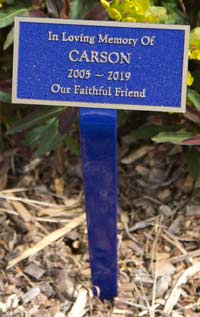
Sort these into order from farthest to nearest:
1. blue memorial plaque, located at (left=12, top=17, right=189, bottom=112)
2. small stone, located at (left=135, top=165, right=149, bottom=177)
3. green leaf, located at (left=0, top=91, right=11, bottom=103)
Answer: small stone, located at (left=135, top=165, right=149, bottom=177)
green leaf, located at (left=0, top=91, right=11, bottom=103)
blue memorial plaque, located at (left=12, top=17, right=189, bottom=112)

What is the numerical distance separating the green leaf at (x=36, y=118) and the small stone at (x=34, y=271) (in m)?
0.41

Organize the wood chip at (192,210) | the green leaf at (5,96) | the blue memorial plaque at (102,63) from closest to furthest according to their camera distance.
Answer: the blue memorial plaque at (102,63) → the green leaf at (5,96) → the wood chip at (192,210)

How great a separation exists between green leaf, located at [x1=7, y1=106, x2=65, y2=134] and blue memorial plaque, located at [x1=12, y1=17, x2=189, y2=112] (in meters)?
0.30

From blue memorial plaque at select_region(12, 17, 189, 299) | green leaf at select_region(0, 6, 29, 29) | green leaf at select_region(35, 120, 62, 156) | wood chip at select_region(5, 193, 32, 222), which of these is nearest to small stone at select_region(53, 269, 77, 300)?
wood chip at select_region(5, 193, 32, 222)

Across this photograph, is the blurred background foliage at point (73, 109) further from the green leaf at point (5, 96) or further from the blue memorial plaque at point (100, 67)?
the blue memorial plaque at point (100, 67)

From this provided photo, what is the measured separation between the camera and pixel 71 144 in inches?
78.5

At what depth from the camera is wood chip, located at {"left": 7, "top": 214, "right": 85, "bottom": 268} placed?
1837 millimetres

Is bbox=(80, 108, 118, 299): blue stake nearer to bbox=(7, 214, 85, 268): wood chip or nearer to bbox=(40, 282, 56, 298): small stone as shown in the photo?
bbox=(40, 282, 56, 298): small stone

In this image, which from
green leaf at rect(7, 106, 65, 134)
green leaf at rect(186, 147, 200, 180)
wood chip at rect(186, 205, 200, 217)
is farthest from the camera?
wood chip at rect(186, 205, 200, 217)

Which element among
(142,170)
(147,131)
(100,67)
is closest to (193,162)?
(147,131)

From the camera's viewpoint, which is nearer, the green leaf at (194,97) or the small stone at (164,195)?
the green leaf at (194,97)

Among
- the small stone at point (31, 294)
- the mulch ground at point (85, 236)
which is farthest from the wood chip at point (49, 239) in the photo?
the small stone at point (31, 294)

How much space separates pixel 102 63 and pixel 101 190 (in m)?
0.31

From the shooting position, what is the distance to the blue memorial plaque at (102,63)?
132 cm
